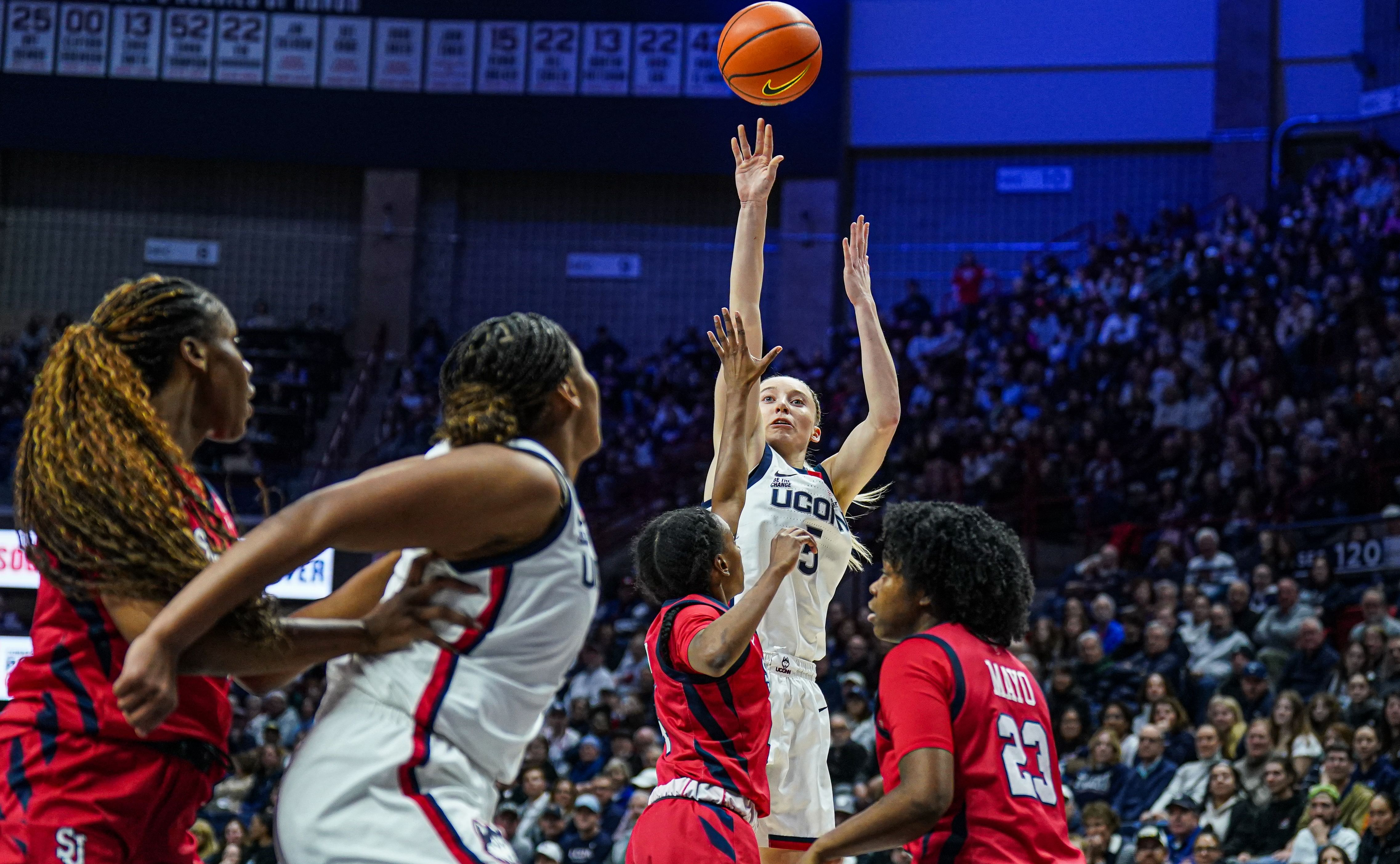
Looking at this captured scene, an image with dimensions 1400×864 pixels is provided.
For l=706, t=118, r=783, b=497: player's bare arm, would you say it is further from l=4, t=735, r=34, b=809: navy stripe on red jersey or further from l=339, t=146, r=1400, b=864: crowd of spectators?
l=339, t=146, r=1400, b=864: crowd of spectators

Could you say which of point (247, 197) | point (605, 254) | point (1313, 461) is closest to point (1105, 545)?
point (1313, 461)

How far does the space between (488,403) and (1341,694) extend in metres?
8.38

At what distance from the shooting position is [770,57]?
6.47 m

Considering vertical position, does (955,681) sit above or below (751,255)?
below

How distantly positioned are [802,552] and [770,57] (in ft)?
8.21

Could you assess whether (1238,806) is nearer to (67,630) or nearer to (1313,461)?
(1313,461)

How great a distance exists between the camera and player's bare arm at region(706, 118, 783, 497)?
4.93 meters

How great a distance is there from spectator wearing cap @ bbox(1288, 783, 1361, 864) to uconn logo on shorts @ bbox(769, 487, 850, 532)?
169 inches

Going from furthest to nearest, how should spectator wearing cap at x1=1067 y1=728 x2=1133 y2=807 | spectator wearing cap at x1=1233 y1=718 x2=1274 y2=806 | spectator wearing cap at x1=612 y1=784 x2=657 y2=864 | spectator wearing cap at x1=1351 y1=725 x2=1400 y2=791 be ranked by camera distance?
1. spectator wearing cap at x1=612 y1=784 x2=657 y2=864
2. spectator wearing cap at x1=1067 y1=728 x2=1133 y2=807
3. spectator wearing cap at x1=1233 y1=718 x2=1274 y2=806
4. spectator wearing cap at x1=1351 y1=725 x2=1400 y2=791

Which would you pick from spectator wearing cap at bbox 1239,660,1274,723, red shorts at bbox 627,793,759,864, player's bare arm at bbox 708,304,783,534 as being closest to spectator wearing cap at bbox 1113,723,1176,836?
spectator wearing cap at bbox 1239,660,1274,723

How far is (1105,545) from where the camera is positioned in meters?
12.8

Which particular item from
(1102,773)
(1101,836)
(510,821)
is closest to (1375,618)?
(1102,773)

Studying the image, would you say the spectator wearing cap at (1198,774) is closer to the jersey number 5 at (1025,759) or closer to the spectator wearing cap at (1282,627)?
the spectator wearing cap at (1282,627)

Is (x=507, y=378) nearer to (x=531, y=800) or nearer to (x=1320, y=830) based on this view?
(x=1320, y=830)
